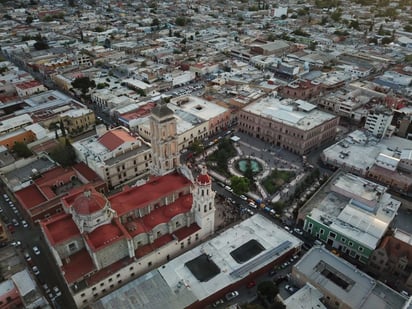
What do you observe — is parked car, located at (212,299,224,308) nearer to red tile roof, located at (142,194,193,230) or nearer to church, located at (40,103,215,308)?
church, located at (40,103,215,308)

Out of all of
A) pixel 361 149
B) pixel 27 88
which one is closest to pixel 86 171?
pixel 27 88

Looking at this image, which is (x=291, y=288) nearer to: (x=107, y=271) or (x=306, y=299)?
(x=306, y=299)

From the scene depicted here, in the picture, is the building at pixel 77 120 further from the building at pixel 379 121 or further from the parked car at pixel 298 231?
the building at pixel 379 121

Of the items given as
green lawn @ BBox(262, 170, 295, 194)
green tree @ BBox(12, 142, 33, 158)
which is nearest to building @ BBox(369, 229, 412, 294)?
green lawn @ BBox(262, 170, 295, 194)

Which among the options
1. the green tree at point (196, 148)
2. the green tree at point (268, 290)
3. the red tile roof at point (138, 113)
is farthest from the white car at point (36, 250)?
the red tile roof at point (138, 113)

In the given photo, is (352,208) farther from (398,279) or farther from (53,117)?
(53,117)

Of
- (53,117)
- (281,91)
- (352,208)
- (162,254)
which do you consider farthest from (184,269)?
(281,91)
